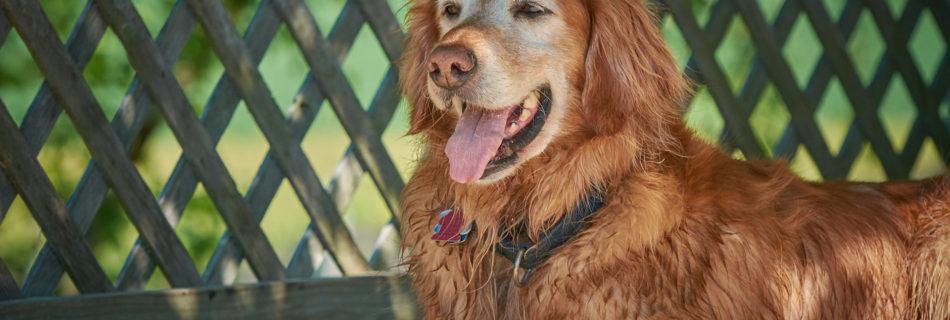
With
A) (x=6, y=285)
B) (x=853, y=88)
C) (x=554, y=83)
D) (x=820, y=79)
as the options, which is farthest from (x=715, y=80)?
(x=6, y=285)

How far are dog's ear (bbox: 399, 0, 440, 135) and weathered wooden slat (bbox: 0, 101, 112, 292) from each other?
1.27m

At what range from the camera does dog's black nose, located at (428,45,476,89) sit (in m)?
1.95

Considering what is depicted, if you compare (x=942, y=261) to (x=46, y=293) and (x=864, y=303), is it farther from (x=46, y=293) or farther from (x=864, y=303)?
(x=46, y=293)

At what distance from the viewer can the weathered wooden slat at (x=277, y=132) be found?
123 inches

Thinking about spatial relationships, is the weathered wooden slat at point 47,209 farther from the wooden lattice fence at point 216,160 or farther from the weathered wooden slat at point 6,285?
the weathered wooden slat at point 6,285

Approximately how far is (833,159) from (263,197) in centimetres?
253

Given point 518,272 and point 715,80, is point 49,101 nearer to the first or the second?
point 518,272

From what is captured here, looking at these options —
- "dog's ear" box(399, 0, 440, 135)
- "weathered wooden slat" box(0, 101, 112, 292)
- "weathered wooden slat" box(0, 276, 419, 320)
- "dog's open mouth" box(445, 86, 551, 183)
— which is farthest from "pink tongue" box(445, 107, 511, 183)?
"weathered wooden slat" box(0, 101, 112, 292)

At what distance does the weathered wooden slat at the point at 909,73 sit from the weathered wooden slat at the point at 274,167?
2380 mm

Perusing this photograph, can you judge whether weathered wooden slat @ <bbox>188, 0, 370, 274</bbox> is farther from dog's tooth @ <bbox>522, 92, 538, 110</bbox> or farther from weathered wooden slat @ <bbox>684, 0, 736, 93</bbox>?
weathered wooden slat @ <bbox>684, 0, 736, 93</bbox>

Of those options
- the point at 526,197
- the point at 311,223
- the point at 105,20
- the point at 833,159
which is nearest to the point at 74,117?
the point at 105,20

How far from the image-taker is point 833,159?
13.6 ft

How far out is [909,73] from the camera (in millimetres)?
4281

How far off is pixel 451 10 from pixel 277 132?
1.17 metres
